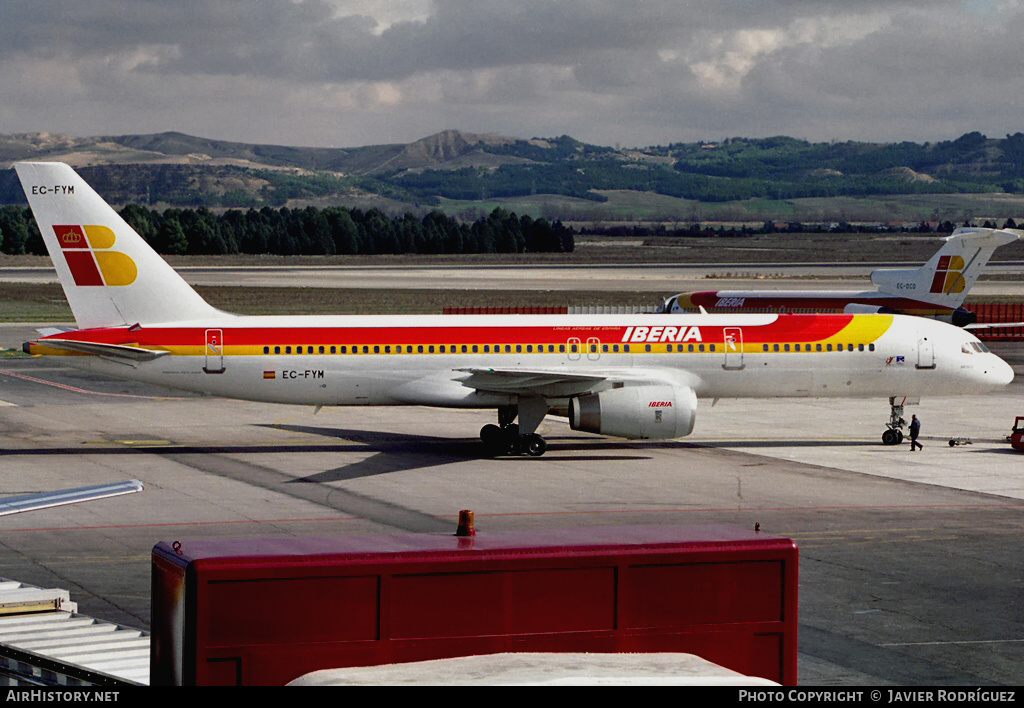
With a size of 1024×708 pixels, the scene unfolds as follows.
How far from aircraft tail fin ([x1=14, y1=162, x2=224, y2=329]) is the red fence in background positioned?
59.6 meters

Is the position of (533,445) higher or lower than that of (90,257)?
lower

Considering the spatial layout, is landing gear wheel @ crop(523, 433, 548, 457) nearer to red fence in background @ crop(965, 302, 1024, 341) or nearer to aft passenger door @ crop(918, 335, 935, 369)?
aft passenger door @ crop(918, 335, 935, 369)

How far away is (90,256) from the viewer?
40.5 meters

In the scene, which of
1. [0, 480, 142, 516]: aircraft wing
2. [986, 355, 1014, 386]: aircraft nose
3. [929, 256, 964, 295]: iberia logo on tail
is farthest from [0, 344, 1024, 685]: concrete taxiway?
[929, 256, 964, 295]: iberia logo on tail

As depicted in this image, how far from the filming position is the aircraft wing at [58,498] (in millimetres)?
15254

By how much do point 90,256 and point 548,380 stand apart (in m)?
14.7

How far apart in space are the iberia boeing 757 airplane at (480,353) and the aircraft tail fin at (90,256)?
4 centimetres

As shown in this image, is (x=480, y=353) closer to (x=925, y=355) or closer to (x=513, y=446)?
(x=513, y=446)

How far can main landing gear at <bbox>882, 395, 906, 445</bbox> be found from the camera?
4472 cm

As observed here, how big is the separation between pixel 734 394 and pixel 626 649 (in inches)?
1236

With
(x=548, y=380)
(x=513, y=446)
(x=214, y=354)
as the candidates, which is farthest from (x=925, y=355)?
(x=214, y=354)

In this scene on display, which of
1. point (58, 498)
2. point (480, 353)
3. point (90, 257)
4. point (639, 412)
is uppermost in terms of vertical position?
point (90, 257)
